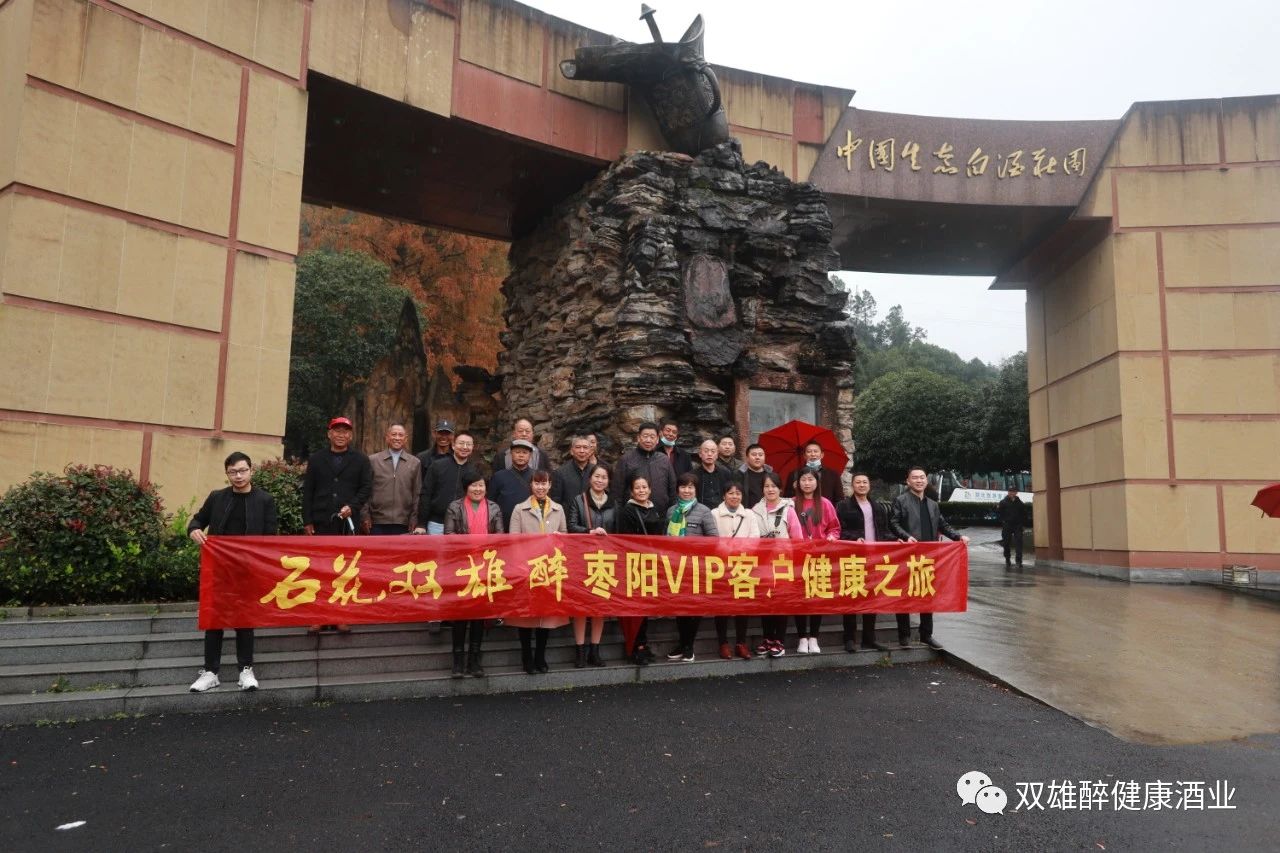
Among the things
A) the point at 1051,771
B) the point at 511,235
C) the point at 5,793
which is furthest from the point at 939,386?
the point at 5,793

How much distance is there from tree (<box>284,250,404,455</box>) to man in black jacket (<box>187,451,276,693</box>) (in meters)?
13.3

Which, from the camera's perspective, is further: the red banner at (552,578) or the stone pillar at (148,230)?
the stone pillar at (148,230)

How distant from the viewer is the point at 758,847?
11.7 ft

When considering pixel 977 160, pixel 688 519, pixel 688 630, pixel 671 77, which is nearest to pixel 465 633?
pixel 688 630

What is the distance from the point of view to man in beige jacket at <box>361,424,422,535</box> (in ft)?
23.0

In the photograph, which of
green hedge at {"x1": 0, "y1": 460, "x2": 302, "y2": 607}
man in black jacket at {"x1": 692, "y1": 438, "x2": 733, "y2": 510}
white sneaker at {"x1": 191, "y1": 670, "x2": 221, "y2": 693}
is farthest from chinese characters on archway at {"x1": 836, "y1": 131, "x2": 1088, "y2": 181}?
white sneaker at {"x1": 191, "y1": 670, "x2": 221, "y2": 693}

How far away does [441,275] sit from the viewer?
893 inches

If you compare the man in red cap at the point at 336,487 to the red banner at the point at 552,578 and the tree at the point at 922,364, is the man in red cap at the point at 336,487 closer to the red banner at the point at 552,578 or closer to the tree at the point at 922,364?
the red banner at the point at 552,578

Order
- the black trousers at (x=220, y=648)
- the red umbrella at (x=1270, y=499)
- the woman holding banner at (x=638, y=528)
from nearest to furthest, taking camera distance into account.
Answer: the black trousers at (x=220, y=648)
the woman holding banner at (x=638, y=528)
the red umbrella at (x=1270, y=499)

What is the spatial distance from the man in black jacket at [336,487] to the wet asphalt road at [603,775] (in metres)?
1.70

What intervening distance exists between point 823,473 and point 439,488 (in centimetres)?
391

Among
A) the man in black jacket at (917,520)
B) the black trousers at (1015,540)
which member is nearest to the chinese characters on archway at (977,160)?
the black trousers at (1015,540)
